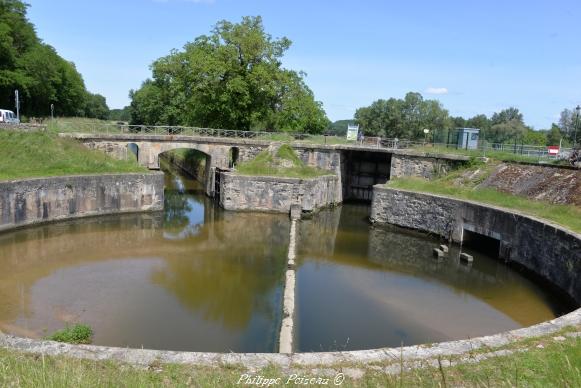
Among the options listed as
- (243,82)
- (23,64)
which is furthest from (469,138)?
(23,64)

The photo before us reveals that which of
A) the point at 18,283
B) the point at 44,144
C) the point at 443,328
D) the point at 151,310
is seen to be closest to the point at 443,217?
the point at 443,328

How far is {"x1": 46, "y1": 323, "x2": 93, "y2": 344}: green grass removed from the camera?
10.8 metres

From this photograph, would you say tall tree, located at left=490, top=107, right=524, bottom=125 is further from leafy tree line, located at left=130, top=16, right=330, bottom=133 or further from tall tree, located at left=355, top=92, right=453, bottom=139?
leafy tree line, located at left=130, top=16, right=330, bottom=133

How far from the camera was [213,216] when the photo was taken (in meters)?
27.5

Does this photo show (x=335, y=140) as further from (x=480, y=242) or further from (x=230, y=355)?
(x=230, y=355)

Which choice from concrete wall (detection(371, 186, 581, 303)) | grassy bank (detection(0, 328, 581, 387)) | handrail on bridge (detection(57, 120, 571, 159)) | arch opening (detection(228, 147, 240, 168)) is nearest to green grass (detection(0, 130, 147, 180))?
handrail on bridge (detection(57, 120, 571, 159))

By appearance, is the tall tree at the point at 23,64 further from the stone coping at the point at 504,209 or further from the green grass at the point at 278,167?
the stone coping at the point at 504,209

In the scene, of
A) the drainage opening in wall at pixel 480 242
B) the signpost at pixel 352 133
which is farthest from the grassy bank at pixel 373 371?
the signpost at pixel 352 133

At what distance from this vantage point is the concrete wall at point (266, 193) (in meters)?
28.4

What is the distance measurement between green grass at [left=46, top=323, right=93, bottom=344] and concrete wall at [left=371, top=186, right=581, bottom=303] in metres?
13.7

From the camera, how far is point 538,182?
2234cm

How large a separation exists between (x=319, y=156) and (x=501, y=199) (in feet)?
45.5

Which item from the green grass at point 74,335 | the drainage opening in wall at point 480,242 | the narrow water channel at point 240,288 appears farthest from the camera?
the drainage opening in wall at point 480,242

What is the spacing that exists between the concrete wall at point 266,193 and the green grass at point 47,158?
17.3 ft
